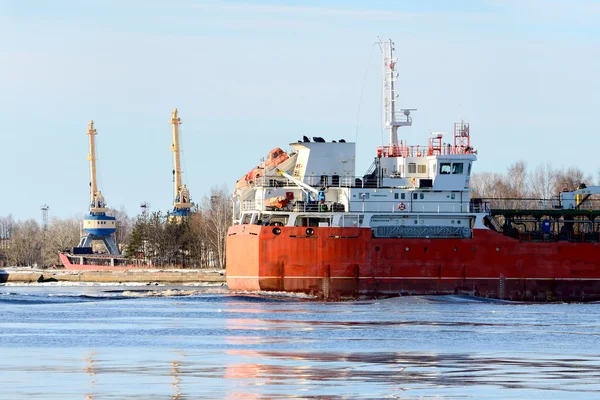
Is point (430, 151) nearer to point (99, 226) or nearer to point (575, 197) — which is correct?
A: point (575, 197)

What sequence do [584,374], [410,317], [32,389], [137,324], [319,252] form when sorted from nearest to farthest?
[32,389]
[584,374]
[137,324]
[410,317]
[319,252]

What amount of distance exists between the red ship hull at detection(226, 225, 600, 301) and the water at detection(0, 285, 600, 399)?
3.94m

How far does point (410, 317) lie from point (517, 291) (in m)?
14.9

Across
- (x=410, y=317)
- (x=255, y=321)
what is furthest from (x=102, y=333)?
(x=410, y=317)

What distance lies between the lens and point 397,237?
5981 cm

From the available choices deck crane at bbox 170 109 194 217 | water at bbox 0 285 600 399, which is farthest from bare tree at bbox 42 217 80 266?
water at bbox 0 285 600 399

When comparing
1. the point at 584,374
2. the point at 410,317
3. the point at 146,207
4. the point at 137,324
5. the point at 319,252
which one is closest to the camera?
the point at 584,374

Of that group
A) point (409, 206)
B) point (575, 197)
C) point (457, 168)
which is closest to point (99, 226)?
point (409, 206)

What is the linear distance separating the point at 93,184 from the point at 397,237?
244ft

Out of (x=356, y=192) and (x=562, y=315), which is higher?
(x=356, y=192)

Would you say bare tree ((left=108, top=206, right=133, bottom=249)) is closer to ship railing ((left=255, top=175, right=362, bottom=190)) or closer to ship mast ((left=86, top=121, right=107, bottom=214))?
ship mast ((left=86, top=121, right=107, bottom=214))

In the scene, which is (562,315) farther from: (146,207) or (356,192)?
(146,207)

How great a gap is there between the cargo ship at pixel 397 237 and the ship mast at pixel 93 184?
210 ft

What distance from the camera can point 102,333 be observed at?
39.0 metres
